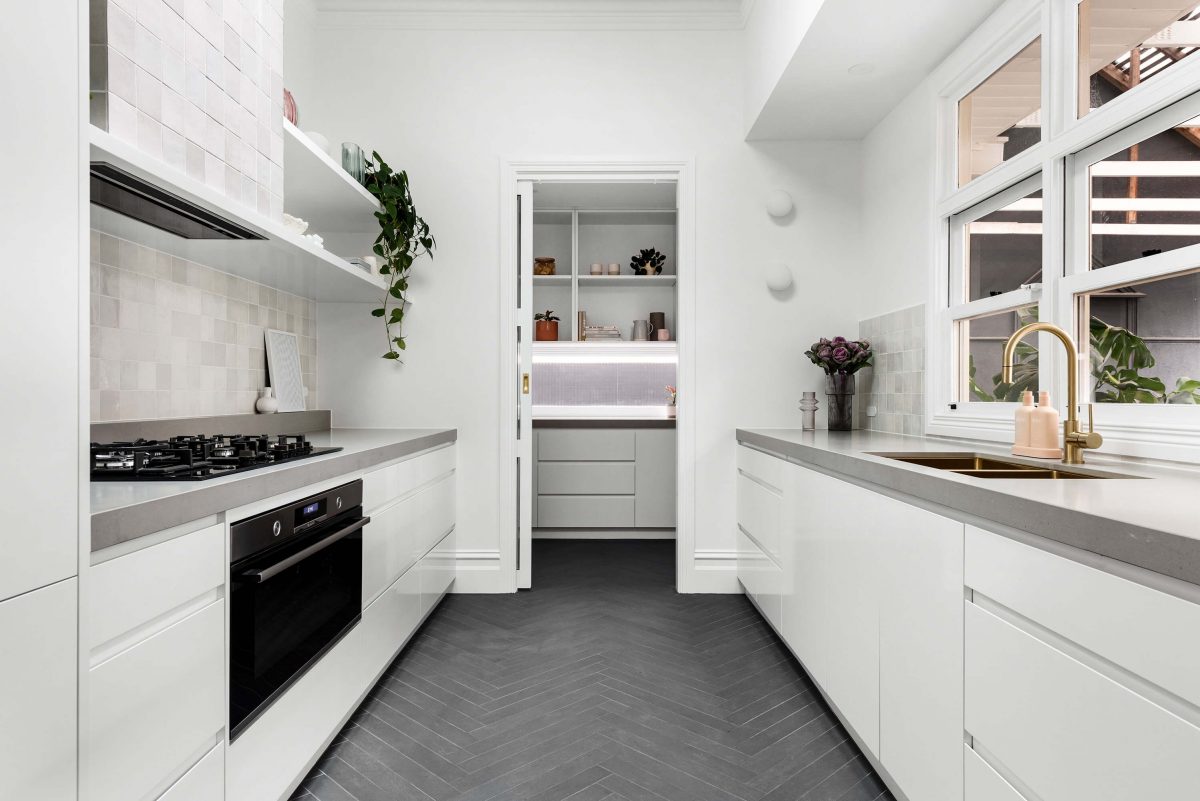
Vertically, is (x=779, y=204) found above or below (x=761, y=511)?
above

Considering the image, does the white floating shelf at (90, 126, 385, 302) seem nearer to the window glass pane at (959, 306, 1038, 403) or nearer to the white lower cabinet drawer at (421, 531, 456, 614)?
the white lower cabinet drawer at (421, 531, 456, 614)

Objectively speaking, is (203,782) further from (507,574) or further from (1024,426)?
(507,574)

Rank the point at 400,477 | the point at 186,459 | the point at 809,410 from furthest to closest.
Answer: the point at 809,410 < the point at 400,477 < the point at 186,459

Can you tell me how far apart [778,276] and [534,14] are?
6.01 feet

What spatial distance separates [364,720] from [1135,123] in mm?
2756

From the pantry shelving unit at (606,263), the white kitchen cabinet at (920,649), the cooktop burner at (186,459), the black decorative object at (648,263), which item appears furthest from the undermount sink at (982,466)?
the pantry shelving unit at (606,263)

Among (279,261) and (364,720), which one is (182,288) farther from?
(364,720)

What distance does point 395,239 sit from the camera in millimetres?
3119

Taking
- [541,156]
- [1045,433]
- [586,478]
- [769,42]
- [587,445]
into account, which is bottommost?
[586,478]

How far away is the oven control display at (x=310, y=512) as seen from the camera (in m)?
1.60

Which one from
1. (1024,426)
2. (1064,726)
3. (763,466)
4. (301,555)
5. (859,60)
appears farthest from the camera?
(763,466)

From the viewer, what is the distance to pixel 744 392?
11.4ft

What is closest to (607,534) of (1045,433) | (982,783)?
(1045,433)

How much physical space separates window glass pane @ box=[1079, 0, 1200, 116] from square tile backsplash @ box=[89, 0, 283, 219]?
7.61ft
